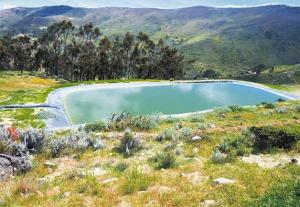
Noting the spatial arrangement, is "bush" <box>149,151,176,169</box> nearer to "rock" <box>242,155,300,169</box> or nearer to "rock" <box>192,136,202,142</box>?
"rock" <box>242,155,300,169</box>

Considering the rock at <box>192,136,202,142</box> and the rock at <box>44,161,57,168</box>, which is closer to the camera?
the rock at <box>44,161,57,168</box>

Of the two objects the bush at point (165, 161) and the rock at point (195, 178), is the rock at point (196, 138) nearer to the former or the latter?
the bush at point (165, 161)

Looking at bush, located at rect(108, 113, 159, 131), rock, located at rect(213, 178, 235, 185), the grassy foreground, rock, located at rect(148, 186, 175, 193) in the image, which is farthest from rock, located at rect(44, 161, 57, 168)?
Answer: bush, located at rect(108, 113, 159, 131)

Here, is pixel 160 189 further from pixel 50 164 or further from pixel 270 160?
pixel 50 164

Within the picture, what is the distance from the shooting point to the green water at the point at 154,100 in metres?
47.4

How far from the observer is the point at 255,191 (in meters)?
11.7

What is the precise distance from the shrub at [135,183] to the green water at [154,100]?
92.1 feet

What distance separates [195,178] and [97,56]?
302 ft

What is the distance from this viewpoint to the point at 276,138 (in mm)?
17938

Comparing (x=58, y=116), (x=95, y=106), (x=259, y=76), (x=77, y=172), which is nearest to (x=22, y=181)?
(x=77, y=172)

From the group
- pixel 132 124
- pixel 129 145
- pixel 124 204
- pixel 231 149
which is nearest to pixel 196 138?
pixel 231 149

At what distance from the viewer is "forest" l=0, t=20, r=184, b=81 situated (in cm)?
10444

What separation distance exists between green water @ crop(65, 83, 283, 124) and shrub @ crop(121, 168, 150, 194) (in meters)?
28.1

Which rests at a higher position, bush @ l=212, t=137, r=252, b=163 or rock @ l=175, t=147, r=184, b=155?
bush @ l=212, t=137, r=252, b=163
